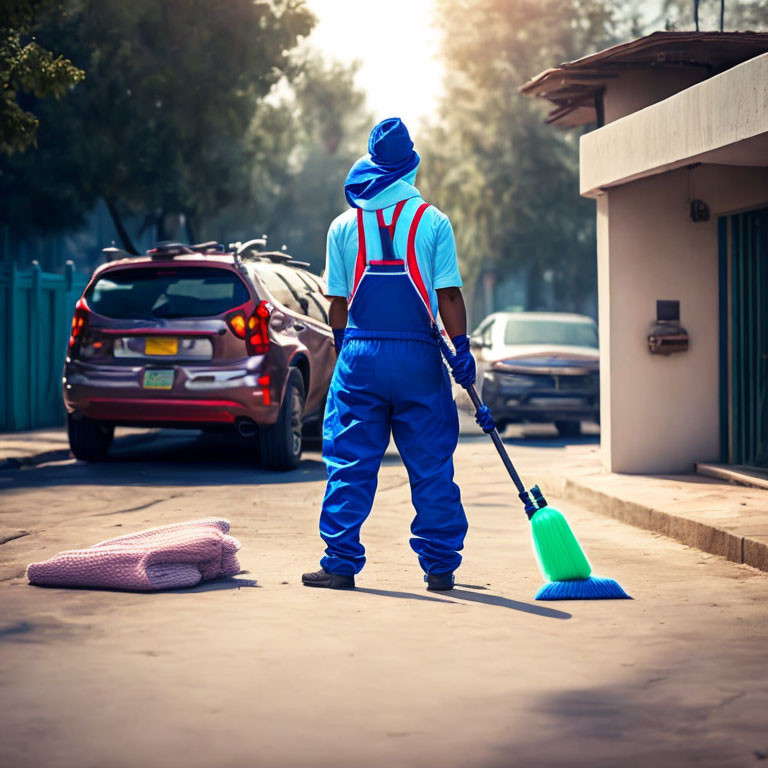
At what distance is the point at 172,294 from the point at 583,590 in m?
6.75

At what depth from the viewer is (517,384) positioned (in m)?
17.9

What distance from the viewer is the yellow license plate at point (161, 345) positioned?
12.7m

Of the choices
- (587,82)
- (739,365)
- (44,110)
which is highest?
(44,110)

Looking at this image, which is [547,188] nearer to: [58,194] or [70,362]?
[58,194]

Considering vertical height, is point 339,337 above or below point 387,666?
above

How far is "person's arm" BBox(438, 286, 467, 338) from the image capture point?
7.03 meters

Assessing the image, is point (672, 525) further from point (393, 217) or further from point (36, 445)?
point (36, 445)

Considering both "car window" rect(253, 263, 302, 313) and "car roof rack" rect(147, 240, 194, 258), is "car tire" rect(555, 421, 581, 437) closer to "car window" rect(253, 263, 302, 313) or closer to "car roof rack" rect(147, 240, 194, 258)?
"car window" rect(253, 263, 302, 313)

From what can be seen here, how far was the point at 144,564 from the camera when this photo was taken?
6.96m

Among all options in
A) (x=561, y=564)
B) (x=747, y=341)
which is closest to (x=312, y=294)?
(x=747, y=341)

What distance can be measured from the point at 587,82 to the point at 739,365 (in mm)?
2695

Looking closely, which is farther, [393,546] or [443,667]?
[393,546]

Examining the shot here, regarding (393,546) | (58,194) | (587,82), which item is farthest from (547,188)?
(393,546)

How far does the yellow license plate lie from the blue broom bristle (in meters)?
6.41
